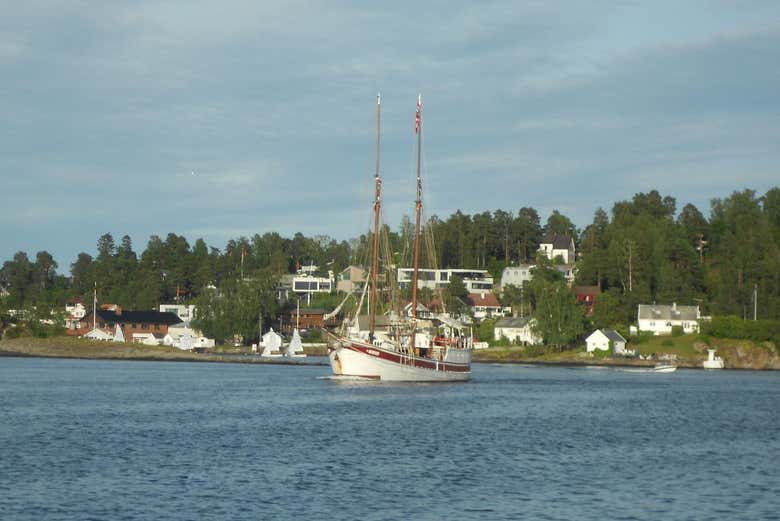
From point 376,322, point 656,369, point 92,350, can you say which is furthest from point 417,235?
point 92,350

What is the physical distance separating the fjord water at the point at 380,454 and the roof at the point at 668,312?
7483 cm

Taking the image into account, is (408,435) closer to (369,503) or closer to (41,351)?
(369,503)

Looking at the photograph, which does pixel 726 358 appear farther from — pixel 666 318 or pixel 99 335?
pixel 99 335

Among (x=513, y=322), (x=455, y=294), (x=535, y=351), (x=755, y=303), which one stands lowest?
(x=535, y=351)

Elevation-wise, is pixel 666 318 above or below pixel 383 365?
above

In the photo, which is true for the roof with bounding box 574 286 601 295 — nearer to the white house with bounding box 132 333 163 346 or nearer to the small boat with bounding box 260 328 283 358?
the small boat with bounding box 260 328 283 358

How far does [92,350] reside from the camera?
172500mm

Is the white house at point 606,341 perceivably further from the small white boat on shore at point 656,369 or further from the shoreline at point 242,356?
the small white boat on shore at point 656,369

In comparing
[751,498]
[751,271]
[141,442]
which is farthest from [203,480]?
[751,271]

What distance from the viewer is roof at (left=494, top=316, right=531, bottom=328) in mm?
172500

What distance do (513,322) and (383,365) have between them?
82191mm

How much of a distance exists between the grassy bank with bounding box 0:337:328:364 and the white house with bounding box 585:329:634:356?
148ft

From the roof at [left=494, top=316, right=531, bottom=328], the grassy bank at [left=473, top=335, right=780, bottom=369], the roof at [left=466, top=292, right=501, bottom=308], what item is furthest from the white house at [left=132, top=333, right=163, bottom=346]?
the grassy bank at [left=473, top=335, right=780, bottom=369]

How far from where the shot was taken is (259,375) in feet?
376
